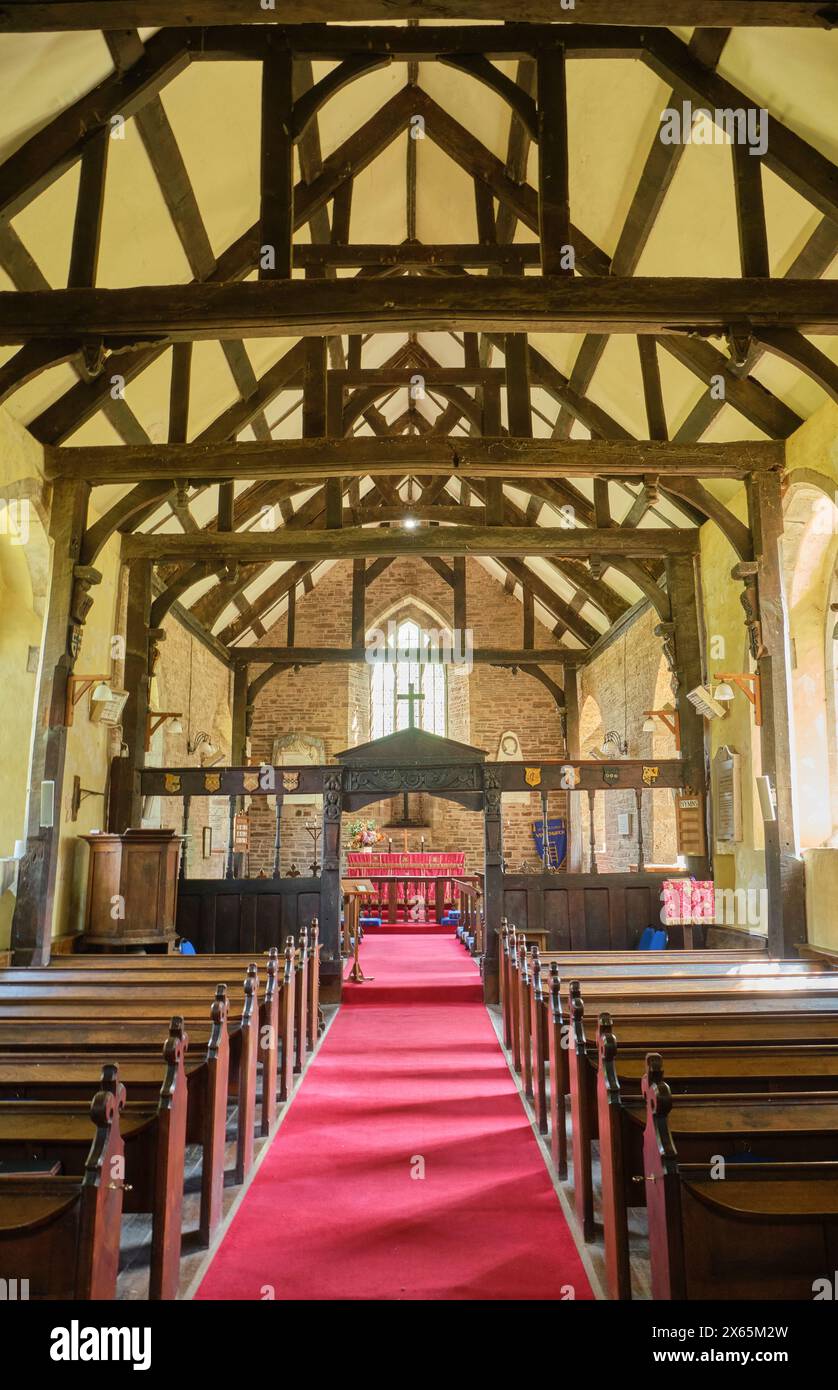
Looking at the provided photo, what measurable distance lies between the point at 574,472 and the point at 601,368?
189 centimetres

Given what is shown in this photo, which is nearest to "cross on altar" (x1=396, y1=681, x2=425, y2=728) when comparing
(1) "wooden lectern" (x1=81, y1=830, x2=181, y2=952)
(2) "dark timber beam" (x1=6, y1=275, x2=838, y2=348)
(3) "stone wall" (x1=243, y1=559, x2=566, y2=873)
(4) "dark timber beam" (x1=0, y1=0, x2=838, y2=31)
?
(3) "stone wall" (x1=243, y1=559, x2=566, y2=873)

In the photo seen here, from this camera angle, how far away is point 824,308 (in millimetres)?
5414

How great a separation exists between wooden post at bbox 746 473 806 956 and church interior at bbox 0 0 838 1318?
1.7 inches

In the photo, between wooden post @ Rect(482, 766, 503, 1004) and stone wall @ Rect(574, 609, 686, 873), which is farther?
stone wall @ Rect(574, 609, 686, 873)

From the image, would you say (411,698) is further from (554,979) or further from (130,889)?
(554,979)

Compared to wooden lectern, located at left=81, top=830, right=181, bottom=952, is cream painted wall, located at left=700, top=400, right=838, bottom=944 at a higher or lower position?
higher

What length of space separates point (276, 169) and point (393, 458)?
259 centimetres

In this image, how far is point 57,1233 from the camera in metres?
2.10

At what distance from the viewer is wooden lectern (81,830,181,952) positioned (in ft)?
27.0

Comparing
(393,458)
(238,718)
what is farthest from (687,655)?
(238,718)

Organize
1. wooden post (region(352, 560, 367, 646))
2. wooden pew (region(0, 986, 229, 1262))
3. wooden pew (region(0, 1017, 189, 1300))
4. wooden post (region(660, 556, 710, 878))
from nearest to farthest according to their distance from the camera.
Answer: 1. wooden pew (region(0, 1017, 189, 1300))
2. wooden pew (region(0, 986, 229, 1262))
3. wooden post (region(660, 556, 710, 878))
4. wooden post (region(352, 560, 367, 646))

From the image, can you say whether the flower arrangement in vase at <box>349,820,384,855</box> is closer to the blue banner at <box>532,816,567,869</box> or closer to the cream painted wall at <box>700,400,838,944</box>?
the blue banner at <box>532,816,567,869</box>

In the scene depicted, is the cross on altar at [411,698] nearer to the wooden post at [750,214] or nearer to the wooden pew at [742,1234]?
the wooden post at [750,214]

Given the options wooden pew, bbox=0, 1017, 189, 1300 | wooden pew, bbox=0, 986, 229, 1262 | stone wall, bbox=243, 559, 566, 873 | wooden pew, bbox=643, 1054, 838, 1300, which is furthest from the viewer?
stone wall, bbox=243, 559, 566, 873
